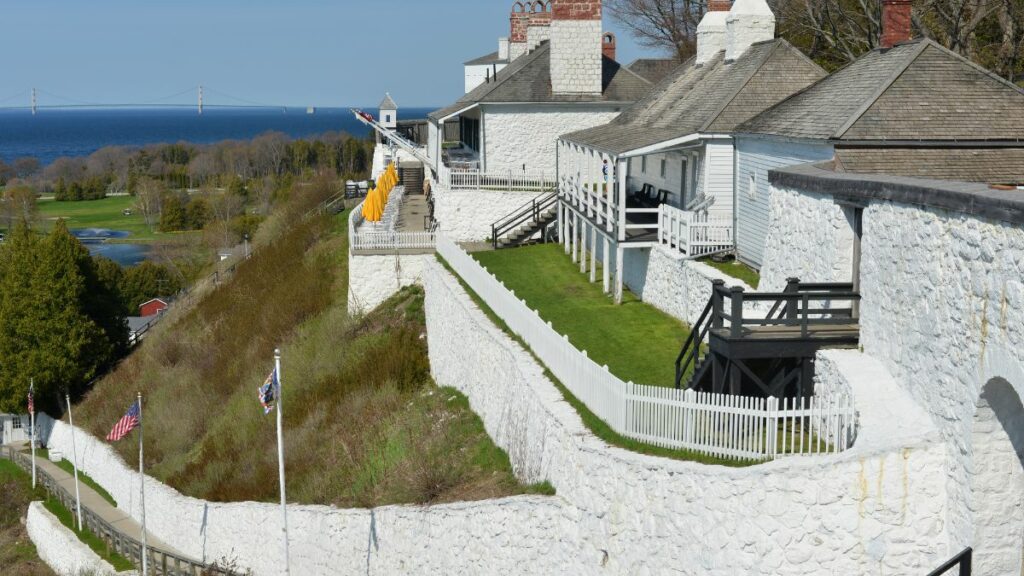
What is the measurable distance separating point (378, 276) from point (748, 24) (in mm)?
11214

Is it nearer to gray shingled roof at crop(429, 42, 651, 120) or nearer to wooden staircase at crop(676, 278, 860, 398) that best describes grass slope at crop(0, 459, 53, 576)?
gray shingled roof at crop(429, 42, 651, 120)

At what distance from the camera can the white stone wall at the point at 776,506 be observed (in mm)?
11320

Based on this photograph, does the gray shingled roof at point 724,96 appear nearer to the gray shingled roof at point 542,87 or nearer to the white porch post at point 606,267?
the white porch post at point 606,267

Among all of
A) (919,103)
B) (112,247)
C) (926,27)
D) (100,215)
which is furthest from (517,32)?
(100,215)

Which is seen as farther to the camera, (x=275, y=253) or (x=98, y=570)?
(x=275, y=253)

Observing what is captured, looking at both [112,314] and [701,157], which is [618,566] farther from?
[112,314]

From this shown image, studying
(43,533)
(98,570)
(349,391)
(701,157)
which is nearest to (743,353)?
(701,157)

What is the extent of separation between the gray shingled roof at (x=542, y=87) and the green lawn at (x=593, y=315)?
5.32 meters

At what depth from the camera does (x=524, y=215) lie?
1328 inches

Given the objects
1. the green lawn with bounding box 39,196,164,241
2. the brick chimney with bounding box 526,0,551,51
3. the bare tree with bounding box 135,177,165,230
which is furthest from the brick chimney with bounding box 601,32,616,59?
the bare tree with bounding box 135,177,165,230

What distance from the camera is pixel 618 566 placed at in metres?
13.5

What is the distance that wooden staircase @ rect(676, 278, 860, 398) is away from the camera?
14.2 m

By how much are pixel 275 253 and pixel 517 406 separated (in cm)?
2473

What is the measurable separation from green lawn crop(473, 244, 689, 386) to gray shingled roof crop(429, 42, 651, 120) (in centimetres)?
532
